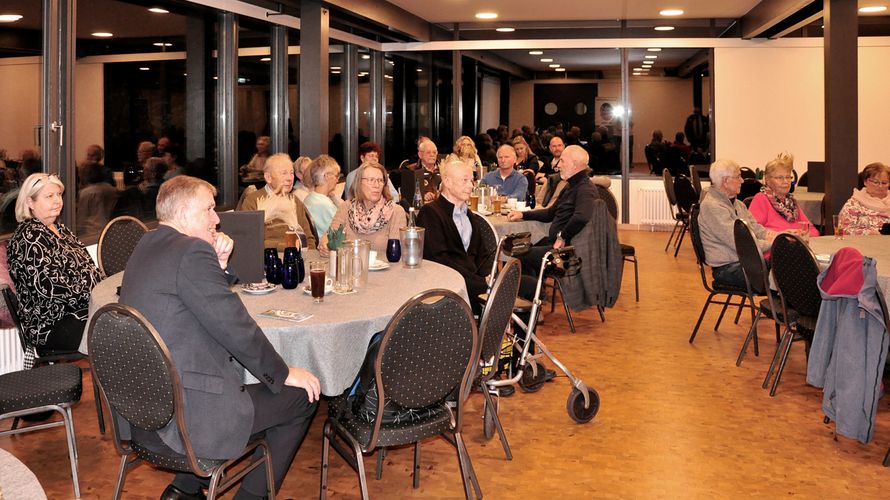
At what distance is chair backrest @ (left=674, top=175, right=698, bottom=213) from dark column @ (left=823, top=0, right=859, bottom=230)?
1.71 m

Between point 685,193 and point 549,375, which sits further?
point 685,193

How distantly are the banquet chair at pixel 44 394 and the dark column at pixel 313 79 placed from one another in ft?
18.8

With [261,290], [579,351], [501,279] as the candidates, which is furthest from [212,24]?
[501,279]

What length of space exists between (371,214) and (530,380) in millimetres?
1364

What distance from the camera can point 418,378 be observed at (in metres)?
3.08

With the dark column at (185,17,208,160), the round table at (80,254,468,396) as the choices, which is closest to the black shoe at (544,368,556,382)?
the round table at (80,254,468,396)

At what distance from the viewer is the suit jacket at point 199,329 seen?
2.86 metres

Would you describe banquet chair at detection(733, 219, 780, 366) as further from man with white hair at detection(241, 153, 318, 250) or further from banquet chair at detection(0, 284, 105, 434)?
banquet chair at detection(0, 284, 105, 434)

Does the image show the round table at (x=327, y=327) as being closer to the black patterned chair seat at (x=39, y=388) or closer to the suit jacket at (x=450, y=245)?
the black patterned chair seat at (x=39, y=388)

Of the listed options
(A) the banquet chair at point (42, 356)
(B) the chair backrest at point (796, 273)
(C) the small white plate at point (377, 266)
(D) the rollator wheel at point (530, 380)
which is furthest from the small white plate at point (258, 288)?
(B) the chair backrest at point (796, 273)

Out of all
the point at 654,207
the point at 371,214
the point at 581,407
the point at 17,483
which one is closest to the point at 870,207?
the point at 581,407

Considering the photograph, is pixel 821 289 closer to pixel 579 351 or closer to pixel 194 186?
pixel 579 351

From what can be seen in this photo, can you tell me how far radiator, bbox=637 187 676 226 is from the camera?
13719mm

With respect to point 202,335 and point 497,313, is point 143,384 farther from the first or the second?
point 497,313
